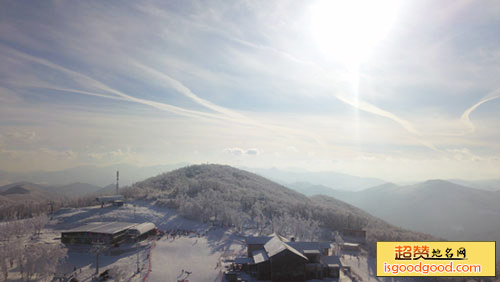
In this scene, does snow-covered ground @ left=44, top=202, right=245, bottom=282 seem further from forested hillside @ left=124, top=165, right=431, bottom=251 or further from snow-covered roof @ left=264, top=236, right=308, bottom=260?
snow-covered roof @ left=264, top=236, right=308, bottom=260

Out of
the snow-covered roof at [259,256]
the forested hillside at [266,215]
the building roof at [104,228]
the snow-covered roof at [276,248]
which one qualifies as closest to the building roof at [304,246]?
the snow-covered roof at [276,248]

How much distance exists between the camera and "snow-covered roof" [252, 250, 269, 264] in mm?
46750

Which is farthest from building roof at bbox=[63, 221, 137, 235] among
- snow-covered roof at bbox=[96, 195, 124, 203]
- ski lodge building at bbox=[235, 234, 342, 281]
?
snow-covered roof at bbox=[96, 195, 124, 203]

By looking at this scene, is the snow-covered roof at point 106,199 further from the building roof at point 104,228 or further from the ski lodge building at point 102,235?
the ski lodge building at point 102,235

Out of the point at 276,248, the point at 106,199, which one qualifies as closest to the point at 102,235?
the point at 276,248

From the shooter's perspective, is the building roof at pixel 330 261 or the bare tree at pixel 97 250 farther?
the building roof at pixel 330 261

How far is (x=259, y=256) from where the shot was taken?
159 ft

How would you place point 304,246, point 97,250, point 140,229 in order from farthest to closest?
point 140,229
point 304,246
point 97,250

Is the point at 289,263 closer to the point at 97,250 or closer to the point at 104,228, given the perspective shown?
the point at 97,250

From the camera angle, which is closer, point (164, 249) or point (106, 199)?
point (164, 249)

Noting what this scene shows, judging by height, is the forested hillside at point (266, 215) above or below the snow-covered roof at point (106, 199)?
below

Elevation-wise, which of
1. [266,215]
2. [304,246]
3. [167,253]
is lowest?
[266,215]

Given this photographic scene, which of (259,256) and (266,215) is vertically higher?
(259,256)

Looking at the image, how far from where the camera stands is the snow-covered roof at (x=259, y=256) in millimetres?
46750
